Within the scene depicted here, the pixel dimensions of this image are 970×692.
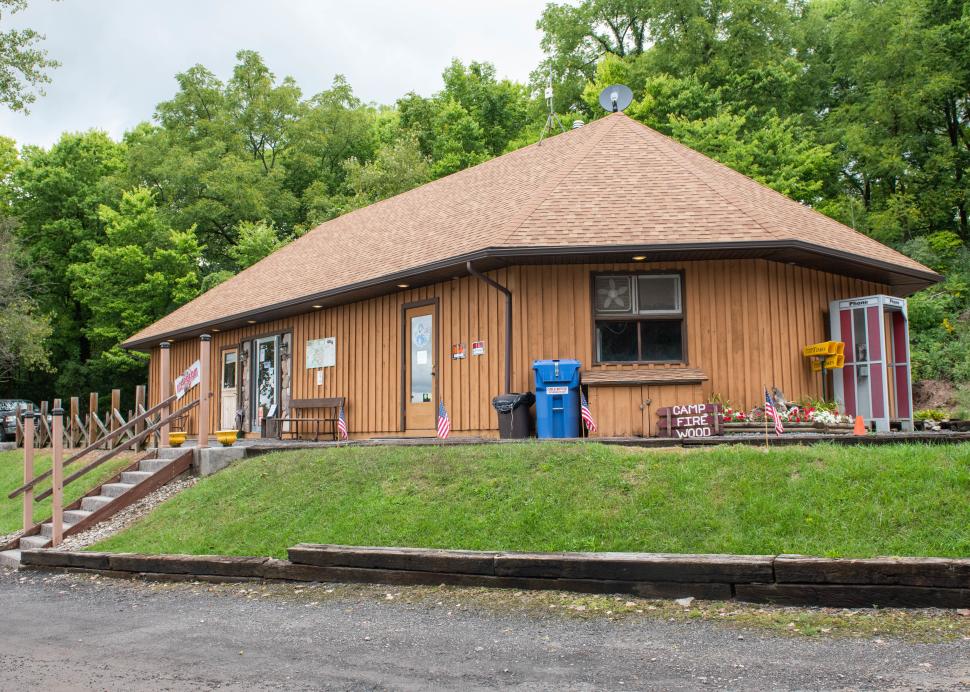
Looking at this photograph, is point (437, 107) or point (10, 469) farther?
point (437, 107)

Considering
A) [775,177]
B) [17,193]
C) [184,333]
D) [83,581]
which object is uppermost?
[17,193]

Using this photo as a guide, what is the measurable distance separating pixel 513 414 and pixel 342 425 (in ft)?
15.5

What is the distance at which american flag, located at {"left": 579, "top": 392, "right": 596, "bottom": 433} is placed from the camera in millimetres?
11289

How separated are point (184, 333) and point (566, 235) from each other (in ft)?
38.9

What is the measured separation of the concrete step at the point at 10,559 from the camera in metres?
10.2

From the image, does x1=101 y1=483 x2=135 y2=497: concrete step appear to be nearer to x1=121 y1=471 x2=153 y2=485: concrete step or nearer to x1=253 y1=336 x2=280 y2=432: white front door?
x1=121 y1=471 x2=153 y2=485: concrete step

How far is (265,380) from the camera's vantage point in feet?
59.1

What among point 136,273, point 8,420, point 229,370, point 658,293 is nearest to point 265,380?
point 229,370

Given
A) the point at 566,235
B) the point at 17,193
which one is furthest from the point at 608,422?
the point at 17,193

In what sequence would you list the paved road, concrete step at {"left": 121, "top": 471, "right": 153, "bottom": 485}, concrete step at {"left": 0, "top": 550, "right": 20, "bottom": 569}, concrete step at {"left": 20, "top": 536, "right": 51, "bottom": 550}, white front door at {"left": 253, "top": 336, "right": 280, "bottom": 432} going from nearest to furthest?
the paved road → concrete step at {"left": 0, "top": 550, "right": 20, "bottom": 569} → concrete step at {"left": 20, "top": 536, "right": 51, "bottom": 550} → concrete step at {"left": 121, "top": 471, "right": 153, "bottom": 485} → white front door at {"left": 253, "top": 336, "right": 280, "bottom": 432}

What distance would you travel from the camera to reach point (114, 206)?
121 feet

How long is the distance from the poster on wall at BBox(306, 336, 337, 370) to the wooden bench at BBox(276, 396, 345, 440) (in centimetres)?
69

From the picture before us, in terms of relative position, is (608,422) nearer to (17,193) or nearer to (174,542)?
(174,542)

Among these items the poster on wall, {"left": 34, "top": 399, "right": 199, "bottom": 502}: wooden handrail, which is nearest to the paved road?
{"left": 34, "top": 399, "right": 199, "bottom": 502}: wooden handrail
